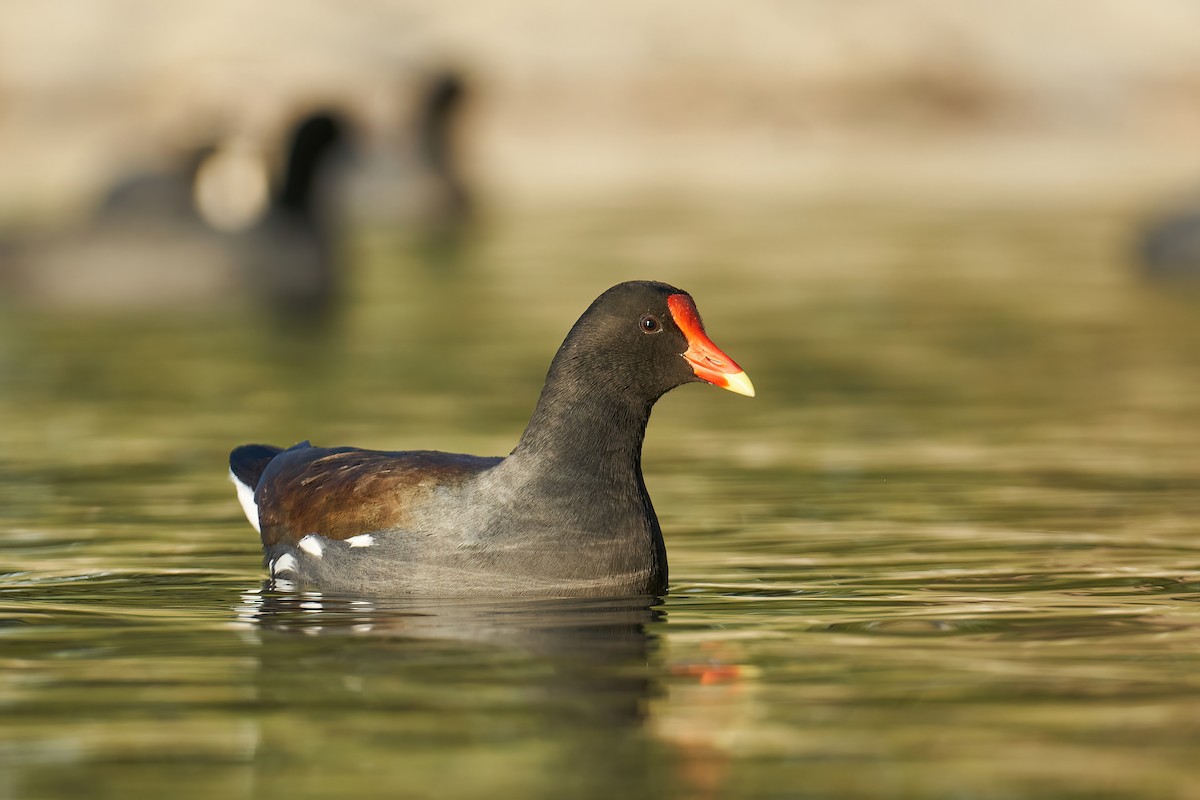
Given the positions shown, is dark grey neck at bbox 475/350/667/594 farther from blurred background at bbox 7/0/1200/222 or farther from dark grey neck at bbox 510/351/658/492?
blurred background at bbox 7/0/1200/222

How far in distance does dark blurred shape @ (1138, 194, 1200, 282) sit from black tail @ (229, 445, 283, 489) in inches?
670

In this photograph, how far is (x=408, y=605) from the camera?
31.1 feet

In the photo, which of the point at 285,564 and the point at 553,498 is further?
the point at 285,564

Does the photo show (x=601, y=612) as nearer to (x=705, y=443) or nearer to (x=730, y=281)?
(x=705, y=443)

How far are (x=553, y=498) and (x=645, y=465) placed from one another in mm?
4542

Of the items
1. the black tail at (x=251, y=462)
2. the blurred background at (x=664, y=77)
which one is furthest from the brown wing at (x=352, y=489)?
the blurred background at (x=664, y=77)

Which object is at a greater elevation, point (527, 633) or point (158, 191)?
point (158, 191)

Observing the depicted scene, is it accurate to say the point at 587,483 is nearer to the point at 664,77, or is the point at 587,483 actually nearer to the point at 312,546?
the point at 312,546

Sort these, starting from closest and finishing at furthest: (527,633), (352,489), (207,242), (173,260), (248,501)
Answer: (527,633), (352,489), (248,501), (173,260), (207,242)

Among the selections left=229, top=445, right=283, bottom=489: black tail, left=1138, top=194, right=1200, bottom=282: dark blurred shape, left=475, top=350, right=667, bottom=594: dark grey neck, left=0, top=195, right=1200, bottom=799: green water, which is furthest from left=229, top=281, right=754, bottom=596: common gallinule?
left=1138, top=194, right=1200, bottom=282: dark blurred shape

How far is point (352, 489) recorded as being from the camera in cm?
989

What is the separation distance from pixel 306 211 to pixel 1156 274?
8.89 m

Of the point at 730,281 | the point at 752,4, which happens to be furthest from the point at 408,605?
the point at 752,4

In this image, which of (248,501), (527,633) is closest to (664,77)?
(248,501)
